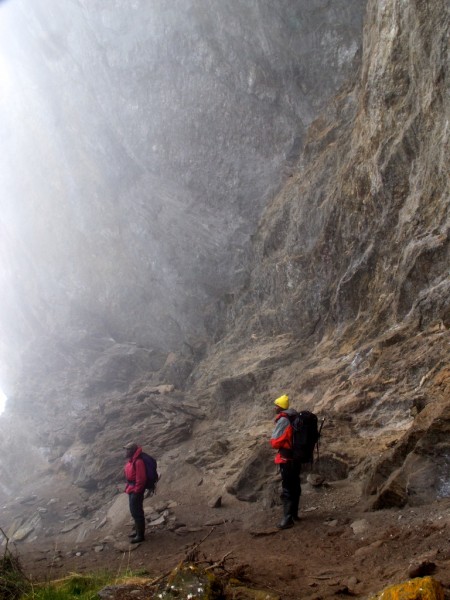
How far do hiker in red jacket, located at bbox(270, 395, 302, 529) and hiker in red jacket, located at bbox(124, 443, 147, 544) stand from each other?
358 centimetres

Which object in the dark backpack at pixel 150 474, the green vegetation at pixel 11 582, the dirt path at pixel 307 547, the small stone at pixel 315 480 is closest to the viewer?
the dirt path at pixel 307 547

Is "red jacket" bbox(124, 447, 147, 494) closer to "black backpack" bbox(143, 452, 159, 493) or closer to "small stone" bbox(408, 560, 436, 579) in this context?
"black backpack" bbox(143, 452, 159, 493)

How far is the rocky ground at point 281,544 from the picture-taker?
5.34 m

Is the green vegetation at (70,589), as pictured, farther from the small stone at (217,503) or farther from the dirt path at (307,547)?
the small stone at (217,503)

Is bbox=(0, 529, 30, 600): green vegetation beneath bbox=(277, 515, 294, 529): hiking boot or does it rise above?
above

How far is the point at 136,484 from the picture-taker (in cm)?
1052

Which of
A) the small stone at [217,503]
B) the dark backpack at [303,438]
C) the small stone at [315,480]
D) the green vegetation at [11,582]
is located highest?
the dark backpack at [303,438]

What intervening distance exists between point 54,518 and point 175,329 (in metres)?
14.0

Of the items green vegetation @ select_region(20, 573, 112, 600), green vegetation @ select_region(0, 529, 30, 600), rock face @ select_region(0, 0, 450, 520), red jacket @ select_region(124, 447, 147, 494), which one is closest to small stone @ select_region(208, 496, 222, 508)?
rock face @ select_region(0, 0, 450, 520)

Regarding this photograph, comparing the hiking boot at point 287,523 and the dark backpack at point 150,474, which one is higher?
the dark backpack at point 150,474

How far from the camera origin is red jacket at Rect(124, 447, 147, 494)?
413 inches

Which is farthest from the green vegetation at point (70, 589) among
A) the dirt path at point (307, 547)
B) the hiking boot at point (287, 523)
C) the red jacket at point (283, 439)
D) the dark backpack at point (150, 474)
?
the red jacket at point (283, 439)

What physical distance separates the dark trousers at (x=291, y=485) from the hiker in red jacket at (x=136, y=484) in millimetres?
3622

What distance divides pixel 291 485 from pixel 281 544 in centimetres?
102
